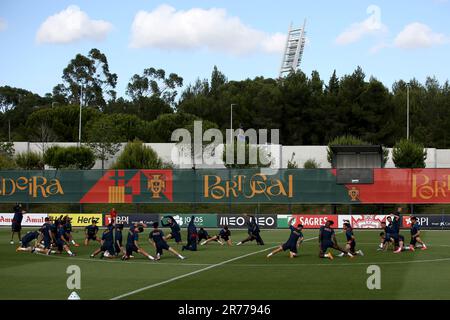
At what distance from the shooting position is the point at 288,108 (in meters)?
104

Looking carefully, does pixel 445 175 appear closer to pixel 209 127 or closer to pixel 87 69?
pixel 209 127

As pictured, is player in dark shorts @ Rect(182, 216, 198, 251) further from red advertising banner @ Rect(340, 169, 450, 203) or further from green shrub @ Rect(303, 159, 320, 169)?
green shrub @ Rect(303, 159, 320, 169)

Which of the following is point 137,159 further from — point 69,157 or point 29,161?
point 29,161

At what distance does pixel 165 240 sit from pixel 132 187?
2707 centimetres

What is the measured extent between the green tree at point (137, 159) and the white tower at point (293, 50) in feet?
304

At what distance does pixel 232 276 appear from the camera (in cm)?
2352

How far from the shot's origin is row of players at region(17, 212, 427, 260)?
29109 mm

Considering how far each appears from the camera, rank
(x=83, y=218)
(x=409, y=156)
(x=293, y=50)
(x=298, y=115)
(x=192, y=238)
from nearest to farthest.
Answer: (x=192, y=238) → (x=83, y=218) → (x=409, y=156) → (x=298, y=115) → (x=293, y=50)

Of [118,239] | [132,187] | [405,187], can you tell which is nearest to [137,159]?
[132,187]

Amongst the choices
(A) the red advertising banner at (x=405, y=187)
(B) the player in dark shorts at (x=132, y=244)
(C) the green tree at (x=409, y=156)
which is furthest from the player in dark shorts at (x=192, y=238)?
(C) the green tree at (x=409, y=156)

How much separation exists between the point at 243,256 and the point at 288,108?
74268 millimetres

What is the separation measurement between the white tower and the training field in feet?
440

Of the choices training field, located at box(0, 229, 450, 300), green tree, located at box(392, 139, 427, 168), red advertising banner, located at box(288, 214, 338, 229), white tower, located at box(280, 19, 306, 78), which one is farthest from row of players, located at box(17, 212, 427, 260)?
white tower, located at box(280, 19, 306, 78)
